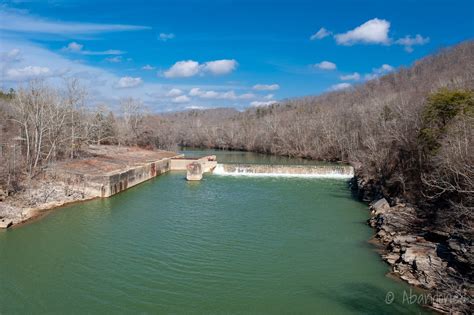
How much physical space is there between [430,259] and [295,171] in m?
19.4

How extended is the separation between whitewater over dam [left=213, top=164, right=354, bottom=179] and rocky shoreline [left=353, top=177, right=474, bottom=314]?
14554 mm

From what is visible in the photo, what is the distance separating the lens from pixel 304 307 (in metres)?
8.88

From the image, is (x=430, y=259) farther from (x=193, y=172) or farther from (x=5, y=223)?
(x=193, y=172)

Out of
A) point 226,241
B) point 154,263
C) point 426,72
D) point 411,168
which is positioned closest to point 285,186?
point 411,168

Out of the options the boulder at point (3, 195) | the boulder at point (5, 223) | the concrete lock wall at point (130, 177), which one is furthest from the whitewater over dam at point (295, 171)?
the boulder at point (5, 223)

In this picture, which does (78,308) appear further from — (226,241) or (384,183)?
(384,183)

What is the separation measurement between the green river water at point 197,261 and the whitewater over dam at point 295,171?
387 inches

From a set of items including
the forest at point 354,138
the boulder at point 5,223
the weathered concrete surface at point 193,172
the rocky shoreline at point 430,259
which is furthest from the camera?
the weathered concrete surface at point 193,172

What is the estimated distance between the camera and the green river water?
29.6ft

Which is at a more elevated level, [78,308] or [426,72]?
[426,72]

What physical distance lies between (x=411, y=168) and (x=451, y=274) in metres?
8.21

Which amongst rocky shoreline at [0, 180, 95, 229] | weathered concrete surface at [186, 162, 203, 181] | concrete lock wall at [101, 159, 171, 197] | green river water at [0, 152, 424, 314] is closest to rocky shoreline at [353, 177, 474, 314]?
green river water at [0, 152, 424, 314]

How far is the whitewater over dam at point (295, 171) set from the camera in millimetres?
29016

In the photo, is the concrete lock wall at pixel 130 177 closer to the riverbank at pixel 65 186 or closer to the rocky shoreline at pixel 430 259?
the riverbank at pixel 65 186
